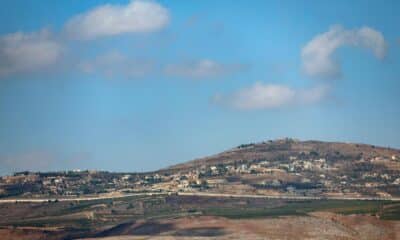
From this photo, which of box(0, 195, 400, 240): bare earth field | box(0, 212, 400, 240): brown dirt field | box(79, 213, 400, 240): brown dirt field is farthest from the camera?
box(0, 195, 400, 240): bare earth field

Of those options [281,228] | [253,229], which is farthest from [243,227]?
[281,228]

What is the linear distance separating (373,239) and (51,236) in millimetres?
79706

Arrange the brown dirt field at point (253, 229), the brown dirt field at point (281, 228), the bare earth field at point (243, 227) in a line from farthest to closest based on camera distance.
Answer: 1. the bare earth field at point (243, 227)
2. the brown dirt field at point (253, 229)
3. the brown dirt field at point (281, 228)

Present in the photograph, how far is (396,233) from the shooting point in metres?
158

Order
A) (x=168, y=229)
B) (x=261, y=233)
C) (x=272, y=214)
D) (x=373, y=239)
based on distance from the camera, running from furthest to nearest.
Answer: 1. (x=272, y=214)
2. (x=168, y=229)
3. (x=261, y=233)
4. (x=373, y=239)

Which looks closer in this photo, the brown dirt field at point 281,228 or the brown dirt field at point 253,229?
the brown dirt field at point 281,228

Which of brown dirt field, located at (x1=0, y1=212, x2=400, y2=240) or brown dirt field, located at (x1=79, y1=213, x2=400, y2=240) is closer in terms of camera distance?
brown dirt field, located at (x1=79, y1=213, x2=400, y2=240)

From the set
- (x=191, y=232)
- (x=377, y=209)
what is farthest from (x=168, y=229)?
(x=377, y=209)

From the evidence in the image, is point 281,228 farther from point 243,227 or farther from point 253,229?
point 243,227

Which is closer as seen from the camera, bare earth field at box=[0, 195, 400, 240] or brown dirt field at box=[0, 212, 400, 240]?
brown dirt field at box=[0, 212, 400, 240]

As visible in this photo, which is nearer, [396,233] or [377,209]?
[396,233]

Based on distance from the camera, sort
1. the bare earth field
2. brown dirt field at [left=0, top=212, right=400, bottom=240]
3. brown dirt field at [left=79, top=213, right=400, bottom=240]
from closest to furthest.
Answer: brown dirt field at [left=79, top=213, right=400, bottom=240] < brown dirt field at [left=0, top=212, right=400, bottom=240] < the bare earth field

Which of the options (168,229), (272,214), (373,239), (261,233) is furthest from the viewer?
(272,214)

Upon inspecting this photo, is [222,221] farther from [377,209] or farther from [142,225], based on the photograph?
[377,209]
